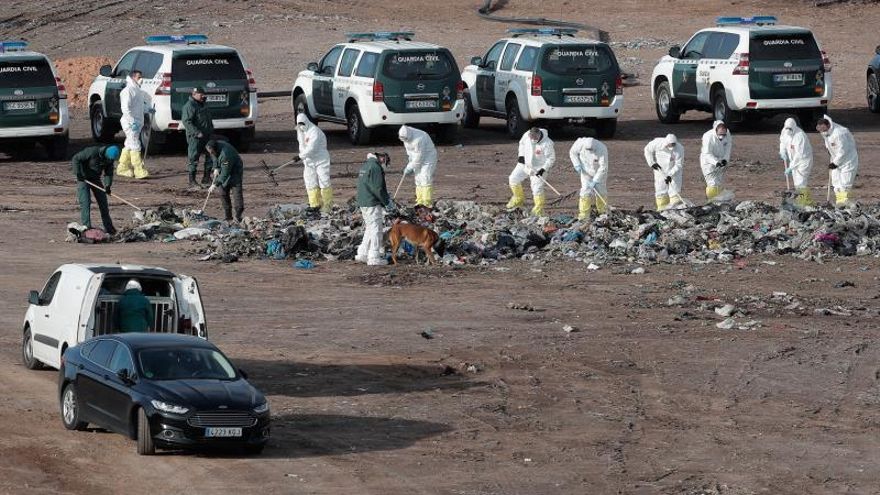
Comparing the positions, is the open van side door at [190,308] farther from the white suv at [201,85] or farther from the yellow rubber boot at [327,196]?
the white suv at [201,85]

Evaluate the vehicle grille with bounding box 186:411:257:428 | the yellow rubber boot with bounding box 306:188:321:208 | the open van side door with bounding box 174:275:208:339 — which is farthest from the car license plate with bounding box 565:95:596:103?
the vehicle grille with bounding box 186:411:257:428

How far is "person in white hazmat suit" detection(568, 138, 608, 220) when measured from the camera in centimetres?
2716

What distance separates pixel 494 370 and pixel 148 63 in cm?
1718

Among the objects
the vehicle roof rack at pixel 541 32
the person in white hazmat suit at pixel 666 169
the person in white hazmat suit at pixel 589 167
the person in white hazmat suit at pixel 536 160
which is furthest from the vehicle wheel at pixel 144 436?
the vehicle roof rack at pixel 541 32

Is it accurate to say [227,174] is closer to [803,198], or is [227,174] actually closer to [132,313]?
[803,198]

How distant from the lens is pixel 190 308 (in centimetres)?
1764

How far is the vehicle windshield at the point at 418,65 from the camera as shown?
34844 mm

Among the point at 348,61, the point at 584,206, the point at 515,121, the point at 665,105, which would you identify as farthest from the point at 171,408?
the point at 665,105

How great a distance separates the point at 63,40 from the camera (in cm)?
4841

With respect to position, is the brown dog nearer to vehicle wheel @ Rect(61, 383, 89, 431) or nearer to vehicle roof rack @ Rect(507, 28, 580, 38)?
vehicle wheel @ Rect(61, 383, 89, 431)

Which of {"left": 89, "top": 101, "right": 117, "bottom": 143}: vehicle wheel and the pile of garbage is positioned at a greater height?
the pile of garbage

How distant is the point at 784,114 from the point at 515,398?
67.3 feet

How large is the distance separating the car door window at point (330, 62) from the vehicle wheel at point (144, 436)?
2160 cm

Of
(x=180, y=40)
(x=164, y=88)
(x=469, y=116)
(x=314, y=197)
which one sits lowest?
(x=469, y=116)
